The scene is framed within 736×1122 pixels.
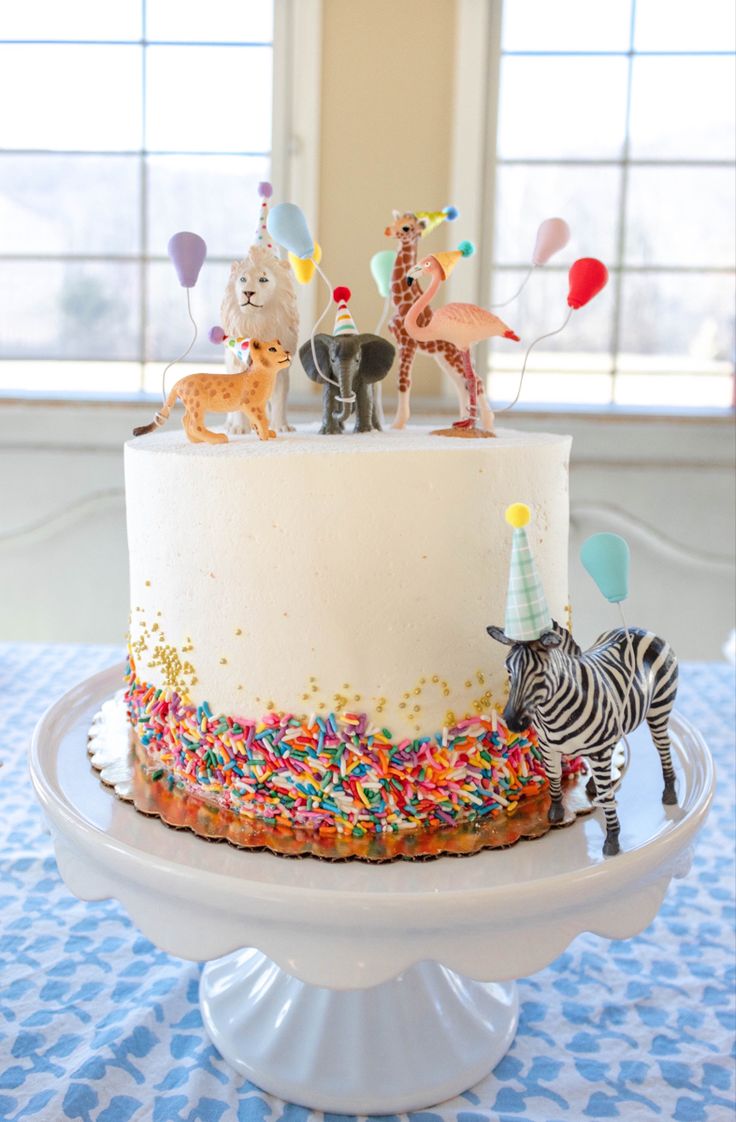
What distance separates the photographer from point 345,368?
1.19 m

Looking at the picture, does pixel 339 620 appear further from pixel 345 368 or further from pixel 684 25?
pixel 684 25

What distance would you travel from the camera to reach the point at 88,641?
275 centimetres

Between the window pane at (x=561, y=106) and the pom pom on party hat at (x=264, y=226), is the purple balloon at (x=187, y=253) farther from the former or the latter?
the window pane at (x=561, y=106)

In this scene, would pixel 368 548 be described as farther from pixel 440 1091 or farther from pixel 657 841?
pixel 440 1091

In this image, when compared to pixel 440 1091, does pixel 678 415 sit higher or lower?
higher

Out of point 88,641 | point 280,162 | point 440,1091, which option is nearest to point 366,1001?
point 440,1091

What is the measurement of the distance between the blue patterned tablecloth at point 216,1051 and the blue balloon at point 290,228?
2.77ft

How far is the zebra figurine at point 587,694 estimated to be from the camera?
0.90 metres

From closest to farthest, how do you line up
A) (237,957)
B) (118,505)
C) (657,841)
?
(657,841) < (237,957) < (118,505)

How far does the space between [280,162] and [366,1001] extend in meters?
2.06

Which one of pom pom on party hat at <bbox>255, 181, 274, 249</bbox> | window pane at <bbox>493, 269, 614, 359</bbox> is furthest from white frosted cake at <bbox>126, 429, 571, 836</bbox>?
window pane at <bbox>493, 269, 614, 359</bbox>

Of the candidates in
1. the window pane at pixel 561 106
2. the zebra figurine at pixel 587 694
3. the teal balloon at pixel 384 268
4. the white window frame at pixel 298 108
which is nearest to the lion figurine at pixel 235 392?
the teal balloon at pixel 384 268

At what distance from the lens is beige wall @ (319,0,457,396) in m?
2.45

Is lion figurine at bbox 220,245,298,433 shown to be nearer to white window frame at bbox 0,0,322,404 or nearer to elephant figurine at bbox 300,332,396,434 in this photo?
elephant figurine at bbox 300,332,396,434
